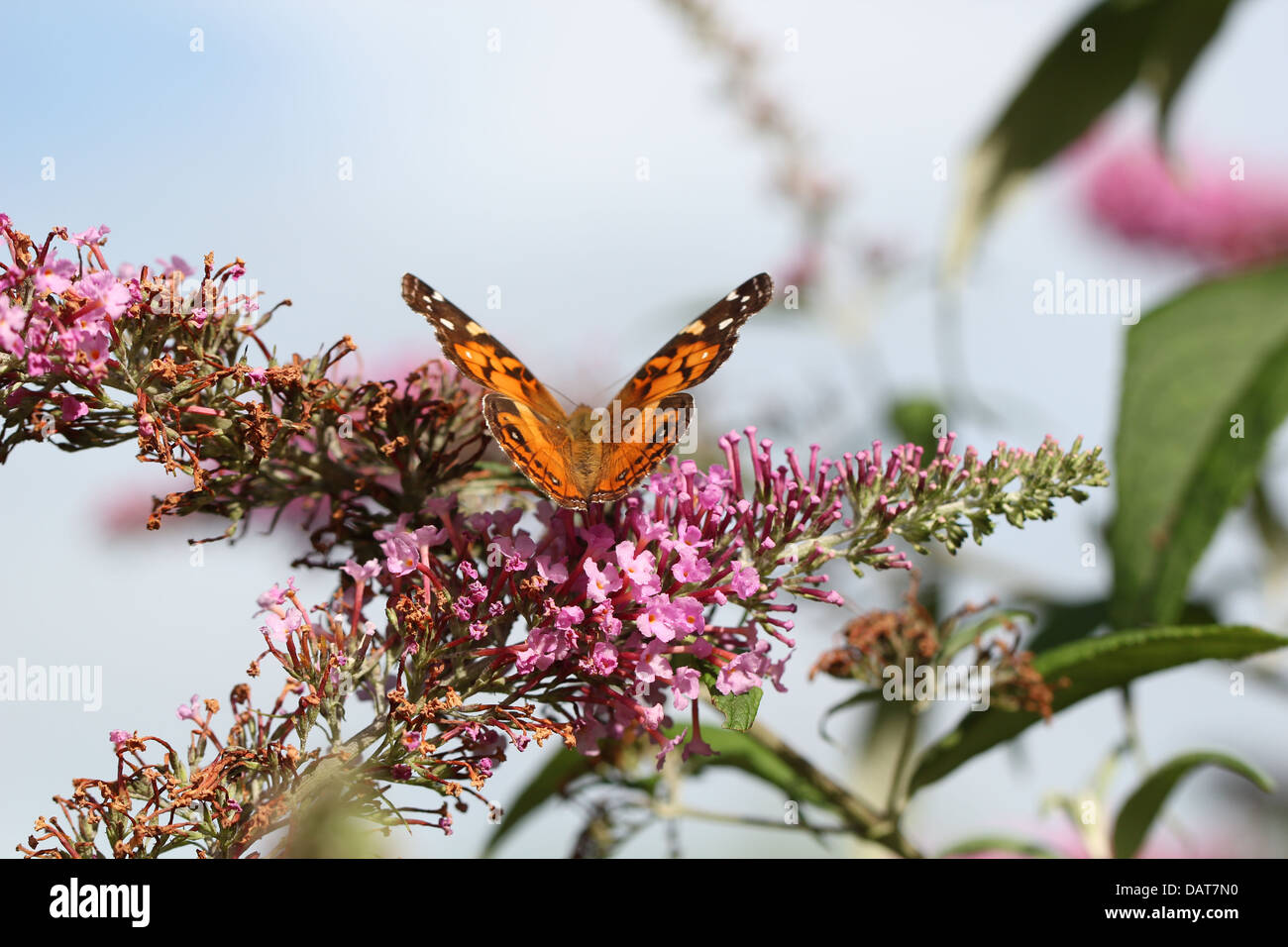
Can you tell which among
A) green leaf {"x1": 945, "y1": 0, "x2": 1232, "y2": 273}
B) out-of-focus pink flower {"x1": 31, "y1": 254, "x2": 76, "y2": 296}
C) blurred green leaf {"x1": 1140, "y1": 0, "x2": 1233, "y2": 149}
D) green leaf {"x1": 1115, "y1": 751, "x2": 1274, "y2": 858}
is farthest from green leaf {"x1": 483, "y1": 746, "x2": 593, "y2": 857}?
blurred green leaf {"x1": 1140, "y1": 0, "x2": 1233, "y2": 149}

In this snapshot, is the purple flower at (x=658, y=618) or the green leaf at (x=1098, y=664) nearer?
the purple flower at (x=658, y=618)

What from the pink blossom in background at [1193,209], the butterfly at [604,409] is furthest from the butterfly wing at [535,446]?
the pink blossom in background at [1193,209]

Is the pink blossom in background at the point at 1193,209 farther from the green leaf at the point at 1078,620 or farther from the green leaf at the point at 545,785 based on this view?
the green leaf at the point at 545,785

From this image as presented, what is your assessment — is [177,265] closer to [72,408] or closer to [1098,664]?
[72,408]

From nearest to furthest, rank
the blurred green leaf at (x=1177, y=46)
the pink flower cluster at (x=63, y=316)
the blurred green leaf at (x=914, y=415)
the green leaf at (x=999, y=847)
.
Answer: the pink flower cluster at (x=63, y=316) → the green leaf at (x=999, y=847) → the blurred green leaf at (x=1177, y=46) → the blurred green leaf at (x=914, y=415)

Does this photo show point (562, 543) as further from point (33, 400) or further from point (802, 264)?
point (802, 264)

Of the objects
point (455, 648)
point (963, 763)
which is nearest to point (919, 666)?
point (963, 763)
